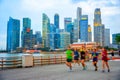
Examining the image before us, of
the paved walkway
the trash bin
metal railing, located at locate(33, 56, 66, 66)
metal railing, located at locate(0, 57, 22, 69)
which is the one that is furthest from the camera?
Answer: metal railing, located at locate(33, 56, 66, 66)

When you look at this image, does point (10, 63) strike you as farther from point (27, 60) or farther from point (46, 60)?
point (46, 60)

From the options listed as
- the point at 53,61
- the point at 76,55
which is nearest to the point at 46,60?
the point at 53,61

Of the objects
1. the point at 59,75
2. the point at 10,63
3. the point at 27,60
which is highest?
the point at 27,60

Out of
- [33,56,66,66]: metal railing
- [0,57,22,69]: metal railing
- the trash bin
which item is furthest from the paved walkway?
[33,56,66,66]: metal railing

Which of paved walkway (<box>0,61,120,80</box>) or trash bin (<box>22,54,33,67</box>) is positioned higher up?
trash bin (<box>22,54,33,67</box>)

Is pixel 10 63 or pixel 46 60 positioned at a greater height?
pixel 10 63

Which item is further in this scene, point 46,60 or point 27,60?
point 46,60

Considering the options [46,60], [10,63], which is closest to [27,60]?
[10,63]

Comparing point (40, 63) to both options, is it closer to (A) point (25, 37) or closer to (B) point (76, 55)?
(B) point (76, 55)

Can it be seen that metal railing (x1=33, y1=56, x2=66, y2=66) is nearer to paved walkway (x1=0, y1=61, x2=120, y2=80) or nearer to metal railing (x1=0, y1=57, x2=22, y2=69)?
metal railing (x1=0, y1=57, x2=22, y2=69)

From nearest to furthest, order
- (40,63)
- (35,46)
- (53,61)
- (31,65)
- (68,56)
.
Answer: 1. (68,56)
2. (31,65)
3. (40,63)
4. (53,61)
5. (35,46)

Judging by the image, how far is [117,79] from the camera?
1161cm

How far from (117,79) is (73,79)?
2.09 metres

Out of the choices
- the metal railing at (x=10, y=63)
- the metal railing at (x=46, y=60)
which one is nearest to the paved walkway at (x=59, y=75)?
the metal railing at (x=10, y=63)
